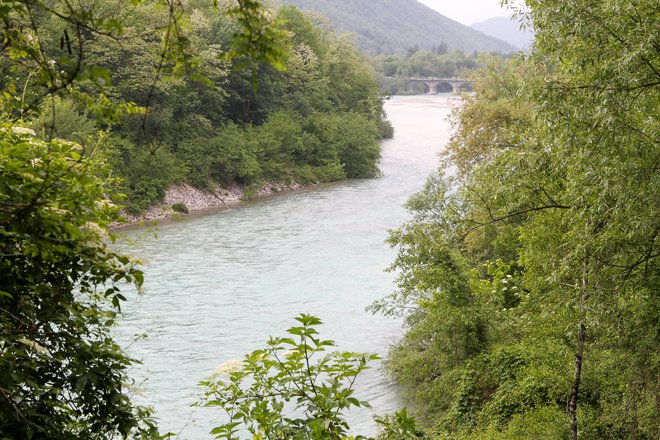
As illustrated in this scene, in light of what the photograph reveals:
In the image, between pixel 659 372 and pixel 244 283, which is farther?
pixel 244 283

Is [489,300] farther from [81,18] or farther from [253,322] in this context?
[81,18]

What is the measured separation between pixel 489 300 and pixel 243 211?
76.1 feet

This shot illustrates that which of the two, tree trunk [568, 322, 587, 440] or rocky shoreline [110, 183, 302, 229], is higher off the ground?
tree trunk [568, 322, 587, 440]

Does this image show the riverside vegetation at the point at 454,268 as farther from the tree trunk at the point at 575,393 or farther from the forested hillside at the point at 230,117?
the forested hillside at the point at 230,117

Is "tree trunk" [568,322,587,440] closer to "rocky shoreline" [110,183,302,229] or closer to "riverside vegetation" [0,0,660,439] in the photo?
Result: "riverside vegetation" [0,0,660,439]

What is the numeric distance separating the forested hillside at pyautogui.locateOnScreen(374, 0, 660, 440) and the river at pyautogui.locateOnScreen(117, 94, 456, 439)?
7.64 feet

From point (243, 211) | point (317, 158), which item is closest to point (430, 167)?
point (317, 158)

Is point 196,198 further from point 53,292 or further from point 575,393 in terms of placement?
point 53,292

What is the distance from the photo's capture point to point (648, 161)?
684 cm

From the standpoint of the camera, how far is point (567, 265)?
7.72 meters

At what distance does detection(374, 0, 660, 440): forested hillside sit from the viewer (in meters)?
6.99

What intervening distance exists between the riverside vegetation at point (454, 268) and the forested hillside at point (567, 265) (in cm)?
3

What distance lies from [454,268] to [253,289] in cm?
1002

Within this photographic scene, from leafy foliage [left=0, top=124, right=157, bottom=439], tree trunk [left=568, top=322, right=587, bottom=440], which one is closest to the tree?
leafy foliage [left=0, top=124, right=157, bottom=439]
